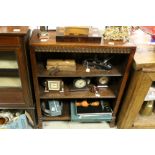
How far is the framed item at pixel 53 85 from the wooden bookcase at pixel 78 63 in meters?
0.04

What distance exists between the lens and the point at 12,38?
1146 mm

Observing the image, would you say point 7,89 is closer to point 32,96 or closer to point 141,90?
point 32,96

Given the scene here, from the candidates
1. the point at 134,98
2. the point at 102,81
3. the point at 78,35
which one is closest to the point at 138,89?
the point at 134,98

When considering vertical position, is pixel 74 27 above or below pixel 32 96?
above

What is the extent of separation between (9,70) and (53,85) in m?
0.37

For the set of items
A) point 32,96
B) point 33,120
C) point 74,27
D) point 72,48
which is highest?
point 74,27

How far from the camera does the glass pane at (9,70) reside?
135 cm

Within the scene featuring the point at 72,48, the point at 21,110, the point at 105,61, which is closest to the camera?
the point at 72,48

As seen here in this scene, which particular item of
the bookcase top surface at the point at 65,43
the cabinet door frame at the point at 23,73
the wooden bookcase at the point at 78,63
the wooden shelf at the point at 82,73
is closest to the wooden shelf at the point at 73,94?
the wooden bookcase at the point at 78,63

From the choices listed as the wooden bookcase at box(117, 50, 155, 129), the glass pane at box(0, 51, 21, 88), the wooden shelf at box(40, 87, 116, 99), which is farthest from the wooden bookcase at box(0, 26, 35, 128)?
the wooden bookcase at box(117, 50, 155, 129)

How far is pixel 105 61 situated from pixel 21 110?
0.89 meters

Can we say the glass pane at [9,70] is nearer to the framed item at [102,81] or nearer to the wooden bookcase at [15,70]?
the wooden bookcase at [15,70]

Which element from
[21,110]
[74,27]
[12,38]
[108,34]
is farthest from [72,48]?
[21,110]

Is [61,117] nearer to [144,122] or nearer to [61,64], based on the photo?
[61,64]
